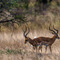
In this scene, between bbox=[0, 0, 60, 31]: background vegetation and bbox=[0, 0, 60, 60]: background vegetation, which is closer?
bbox=[0, 0, 60, 60]: background vegetation

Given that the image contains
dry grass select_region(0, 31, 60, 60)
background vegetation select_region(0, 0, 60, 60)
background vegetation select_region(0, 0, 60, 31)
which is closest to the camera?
dry grass select_region(0, 31, 60, 60)

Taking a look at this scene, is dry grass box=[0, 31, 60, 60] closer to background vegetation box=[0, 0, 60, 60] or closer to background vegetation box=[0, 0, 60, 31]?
background vegetation box=[0, 0, 60, 60]

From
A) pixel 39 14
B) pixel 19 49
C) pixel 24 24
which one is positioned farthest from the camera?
pixel 39 14

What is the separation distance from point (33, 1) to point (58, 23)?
19.4ft

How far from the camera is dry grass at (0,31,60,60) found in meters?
7.11

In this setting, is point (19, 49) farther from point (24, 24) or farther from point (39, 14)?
point (39, 14)

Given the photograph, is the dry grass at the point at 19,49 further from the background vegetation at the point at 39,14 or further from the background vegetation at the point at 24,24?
the background vegetation at the point at 39,14

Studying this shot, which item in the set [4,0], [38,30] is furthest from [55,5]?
[4,0]

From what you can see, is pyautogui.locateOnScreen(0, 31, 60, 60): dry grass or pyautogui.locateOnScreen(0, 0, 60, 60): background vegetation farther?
pyautogui.locateOnScreen(0, 0, 60, 60): background vegetation

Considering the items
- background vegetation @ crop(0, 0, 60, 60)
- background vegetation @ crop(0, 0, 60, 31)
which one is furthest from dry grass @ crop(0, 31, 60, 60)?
background vegetation @ crop(0, 0, 60, 31)

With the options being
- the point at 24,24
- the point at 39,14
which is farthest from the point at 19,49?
the point at 39,14

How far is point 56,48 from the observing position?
30.3ft

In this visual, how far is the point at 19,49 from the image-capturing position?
28.3 ft

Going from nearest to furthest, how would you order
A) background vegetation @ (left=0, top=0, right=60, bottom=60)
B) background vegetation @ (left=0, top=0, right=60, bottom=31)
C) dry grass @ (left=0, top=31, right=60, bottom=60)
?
dry grass @ (left=0, top=31, right=60, bottom=60) → background vegetation @ (left=0, top=0, right=60, bottom=60) → background vegetation @ (left=0, top=0, right=60, bottom=31)
